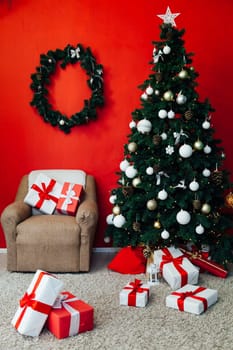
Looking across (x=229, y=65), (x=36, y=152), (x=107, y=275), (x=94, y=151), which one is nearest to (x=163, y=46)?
(x=229, y=65)

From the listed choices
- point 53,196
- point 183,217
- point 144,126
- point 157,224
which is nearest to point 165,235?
point 157,224

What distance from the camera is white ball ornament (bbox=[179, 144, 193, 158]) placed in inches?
132

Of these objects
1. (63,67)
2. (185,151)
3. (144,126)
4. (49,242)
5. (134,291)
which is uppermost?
(63,67)

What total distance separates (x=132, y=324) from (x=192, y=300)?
1.47ft

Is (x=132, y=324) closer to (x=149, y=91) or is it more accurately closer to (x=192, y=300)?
(x=192, y=300)

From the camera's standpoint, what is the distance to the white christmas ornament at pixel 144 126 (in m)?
3.50

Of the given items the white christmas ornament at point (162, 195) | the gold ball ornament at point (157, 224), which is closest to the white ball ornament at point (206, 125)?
the white christmas ornament at point (162, 195)

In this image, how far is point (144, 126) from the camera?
3.50 m

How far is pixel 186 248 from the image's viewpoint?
3.71 m

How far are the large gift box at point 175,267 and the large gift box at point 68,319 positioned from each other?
2.97 ft

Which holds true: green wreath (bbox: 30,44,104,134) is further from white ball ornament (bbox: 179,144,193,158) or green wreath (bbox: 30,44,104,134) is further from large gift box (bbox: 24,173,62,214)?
white ball ornament (bbox: 179,144,193,158)

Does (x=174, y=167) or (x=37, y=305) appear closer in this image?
(x=37, y=305)

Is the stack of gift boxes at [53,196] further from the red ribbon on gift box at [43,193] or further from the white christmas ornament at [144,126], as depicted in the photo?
the white christmas ornament at [144,126]

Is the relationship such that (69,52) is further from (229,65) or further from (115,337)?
(115,337)
